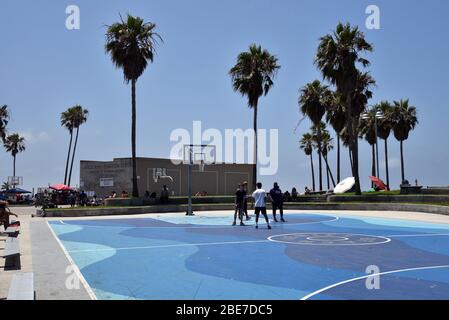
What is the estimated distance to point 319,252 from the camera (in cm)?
1277

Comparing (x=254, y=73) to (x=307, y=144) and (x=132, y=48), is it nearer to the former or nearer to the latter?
(x=132, y=48)

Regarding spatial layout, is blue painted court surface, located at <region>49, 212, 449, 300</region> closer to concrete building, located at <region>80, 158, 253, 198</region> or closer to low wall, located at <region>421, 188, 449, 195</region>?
low wall, located at <region>421, 188, 449, 195</region>

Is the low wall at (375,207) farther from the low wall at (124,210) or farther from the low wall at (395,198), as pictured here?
the low wall at (124,210)

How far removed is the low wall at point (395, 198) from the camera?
3102cm

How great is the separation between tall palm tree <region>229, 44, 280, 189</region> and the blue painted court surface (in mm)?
27229

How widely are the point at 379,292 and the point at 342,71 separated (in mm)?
33494

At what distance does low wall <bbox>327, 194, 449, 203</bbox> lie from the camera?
102 ft

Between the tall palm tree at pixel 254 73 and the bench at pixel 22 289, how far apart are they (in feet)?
122

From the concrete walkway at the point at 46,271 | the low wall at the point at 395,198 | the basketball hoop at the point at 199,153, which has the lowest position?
the concrete walkway at the point at 46,271

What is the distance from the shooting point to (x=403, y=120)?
66.8 m

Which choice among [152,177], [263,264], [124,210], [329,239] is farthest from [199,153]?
[263,264]

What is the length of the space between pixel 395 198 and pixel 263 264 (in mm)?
26138

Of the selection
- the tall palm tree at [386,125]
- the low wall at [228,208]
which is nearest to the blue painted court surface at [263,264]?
the low wall at [228,208]

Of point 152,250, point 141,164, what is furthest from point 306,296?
point 141,164
